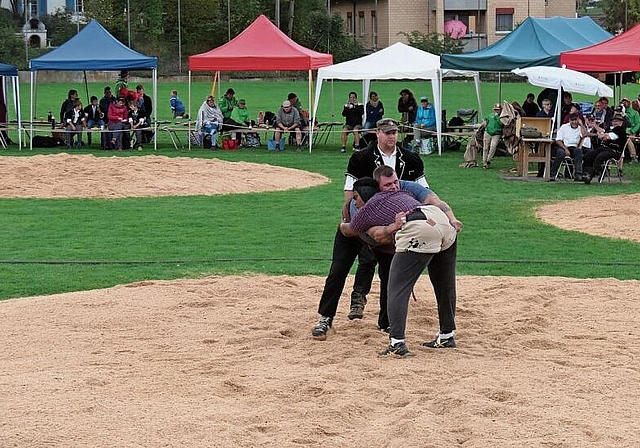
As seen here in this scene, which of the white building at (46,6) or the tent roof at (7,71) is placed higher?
the white building at (46,6)

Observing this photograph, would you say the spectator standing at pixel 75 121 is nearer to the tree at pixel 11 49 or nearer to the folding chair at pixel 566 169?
the folding chair at pixel 566 169

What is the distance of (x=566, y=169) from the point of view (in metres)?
23.7

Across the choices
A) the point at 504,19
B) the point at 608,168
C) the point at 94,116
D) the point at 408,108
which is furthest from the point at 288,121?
the point at 504,19

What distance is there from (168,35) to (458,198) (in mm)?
48099

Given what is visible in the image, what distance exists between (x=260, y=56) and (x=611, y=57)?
397 inches

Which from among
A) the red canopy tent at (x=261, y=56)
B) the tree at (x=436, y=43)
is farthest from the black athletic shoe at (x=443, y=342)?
the tree at (x=436, y=43)

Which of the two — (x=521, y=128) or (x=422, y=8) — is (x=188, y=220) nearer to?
(x=521, y=128)

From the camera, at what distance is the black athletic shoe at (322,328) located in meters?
9.71

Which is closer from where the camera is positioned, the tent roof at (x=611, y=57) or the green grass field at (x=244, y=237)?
the green grass field at (x=244, y=237)

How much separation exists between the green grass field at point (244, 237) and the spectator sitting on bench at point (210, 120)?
8368 millimetres

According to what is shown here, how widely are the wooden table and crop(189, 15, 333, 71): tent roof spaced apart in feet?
27.9

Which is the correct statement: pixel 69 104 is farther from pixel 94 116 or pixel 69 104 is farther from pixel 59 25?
pixel 59 25

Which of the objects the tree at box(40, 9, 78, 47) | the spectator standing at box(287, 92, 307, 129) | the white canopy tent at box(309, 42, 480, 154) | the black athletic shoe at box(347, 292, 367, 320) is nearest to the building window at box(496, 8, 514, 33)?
the tree at box(40, 9, 78, 47)

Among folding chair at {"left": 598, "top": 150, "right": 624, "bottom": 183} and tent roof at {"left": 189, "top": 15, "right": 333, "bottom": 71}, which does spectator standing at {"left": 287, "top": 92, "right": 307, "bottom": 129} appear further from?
folding chair at {"left": 598, "top": 150, "right": 624, "bottom": 183}
